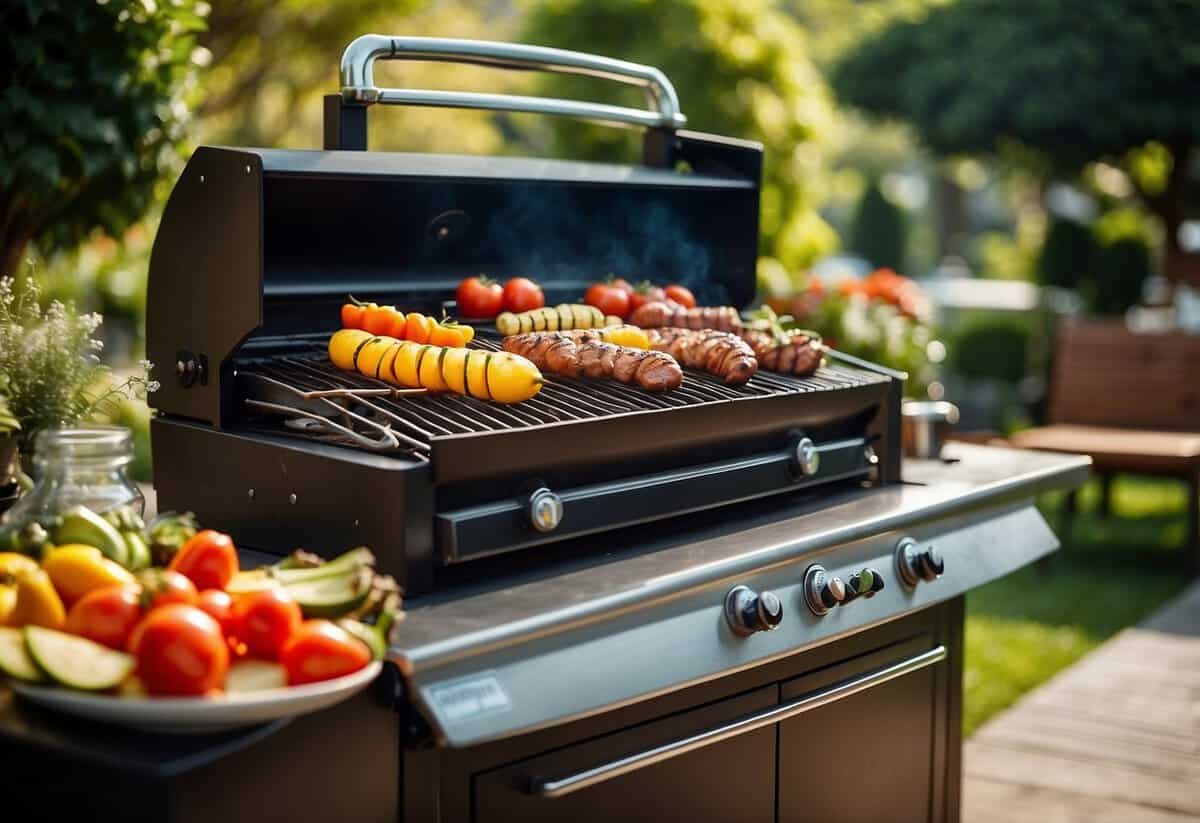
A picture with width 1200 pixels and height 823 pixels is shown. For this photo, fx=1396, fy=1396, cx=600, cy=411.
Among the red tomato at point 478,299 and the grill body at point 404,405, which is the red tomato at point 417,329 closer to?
the grill body at point 404,405

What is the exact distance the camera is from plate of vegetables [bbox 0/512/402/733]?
1.61 m

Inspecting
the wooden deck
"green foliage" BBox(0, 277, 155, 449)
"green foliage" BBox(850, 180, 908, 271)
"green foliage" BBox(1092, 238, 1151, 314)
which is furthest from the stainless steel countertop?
"green foliage" BBox(850, 180, 908, 271)

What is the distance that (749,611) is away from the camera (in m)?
2.28

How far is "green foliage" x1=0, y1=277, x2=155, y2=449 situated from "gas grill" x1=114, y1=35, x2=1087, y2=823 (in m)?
0.14

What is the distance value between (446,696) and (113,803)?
428mm

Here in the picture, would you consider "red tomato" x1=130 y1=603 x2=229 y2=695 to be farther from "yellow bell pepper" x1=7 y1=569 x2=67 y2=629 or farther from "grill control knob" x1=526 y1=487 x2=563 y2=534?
"grill control knob" x1=526 y1=487 x2=563 y2=534

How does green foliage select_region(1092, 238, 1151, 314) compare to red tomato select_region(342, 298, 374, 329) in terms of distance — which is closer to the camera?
red tomato select_region(342, 298, 374, 329)

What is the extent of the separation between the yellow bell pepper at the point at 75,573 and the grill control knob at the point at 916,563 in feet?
4.89

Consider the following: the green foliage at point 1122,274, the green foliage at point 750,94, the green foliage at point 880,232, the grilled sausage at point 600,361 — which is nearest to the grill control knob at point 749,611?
the grilled sausage at point 600,361

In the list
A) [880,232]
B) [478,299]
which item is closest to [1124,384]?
[478,299]

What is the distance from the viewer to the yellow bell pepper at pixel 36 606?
5.63 ft

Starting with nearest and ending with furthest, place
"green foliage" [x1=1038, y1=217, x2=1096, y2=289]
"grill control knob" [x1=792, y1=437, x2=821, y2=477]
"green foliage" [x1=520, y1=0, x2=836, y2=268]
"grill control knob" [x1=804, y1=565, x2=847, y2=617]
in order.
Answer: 1. "grill control knob" [x1=804, y1=565, x2=847, y2=617]
2. "grill control knob" [x1=792, y1=437, x2=821, y2=477]
3. "green foliage" [x1=520, y1=0, x2=836, y2=268]
4. "green foliage" [x1=1038, y1=217, x2=1096, y2=289]

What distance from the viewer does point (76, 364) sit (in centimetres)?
231

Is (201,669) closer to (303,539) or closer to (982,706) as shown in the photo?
(303,539)
